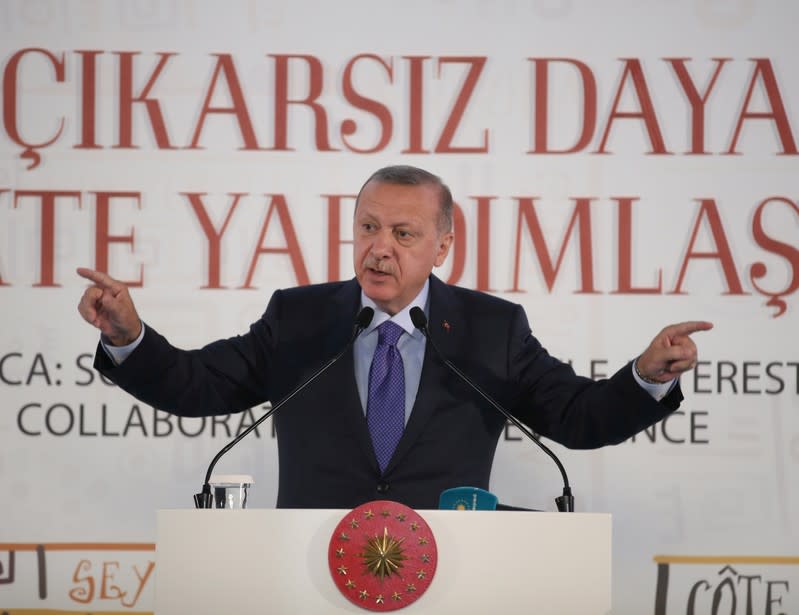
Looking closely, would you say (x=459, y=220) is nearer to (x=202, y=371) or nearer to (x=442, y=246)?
(x=442, y=246)

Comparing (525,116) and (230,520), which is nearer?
(230,520)

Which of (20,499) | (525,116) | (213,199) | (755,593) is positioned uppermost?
(525,116)

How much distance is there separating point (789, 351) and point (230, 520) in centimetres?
237

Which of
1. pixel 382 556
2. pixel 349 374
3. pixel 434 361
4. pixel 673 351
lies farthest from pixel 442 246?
pixel 382 556

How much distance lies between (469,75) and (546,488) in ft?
4.41

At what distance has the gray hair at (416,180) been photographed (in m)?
2.55

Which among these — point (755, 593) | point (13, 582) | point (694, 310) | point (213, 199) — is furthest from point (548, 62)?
point (13, 582)

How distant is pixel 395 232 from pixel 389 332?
0.24m

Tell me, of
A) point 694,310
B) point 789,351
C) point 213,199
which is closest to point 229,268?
point 213,199

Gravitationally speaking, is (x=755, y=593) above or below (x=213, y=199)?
below

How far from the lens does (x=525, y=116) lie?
3.51m

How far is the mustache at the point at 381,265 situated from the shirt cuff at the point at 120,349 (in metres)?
0.54

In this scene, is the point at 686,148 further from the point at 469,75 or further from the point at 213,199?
the point at 213,199

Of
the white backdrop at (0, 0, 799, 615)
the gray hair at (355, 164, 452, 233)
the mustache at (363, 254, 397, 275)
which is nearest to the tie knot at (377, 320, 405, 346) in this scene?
the mustache at (363, 254, 397, 275)
